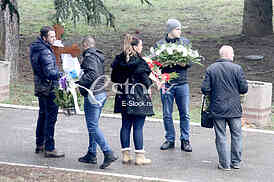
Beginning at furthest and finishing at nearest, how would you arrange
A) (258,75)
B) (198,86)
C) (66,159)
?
(258,75), (198,86), (66,159)

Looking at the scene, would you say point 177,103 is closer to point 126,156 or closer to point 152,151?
point 152,151

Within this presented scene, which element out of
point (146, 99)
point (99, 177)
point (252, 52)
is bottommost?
point (99, 177)

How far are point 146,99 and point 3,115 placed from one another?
4318mm

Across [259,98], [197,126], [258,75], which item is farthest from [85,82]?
[258,75]

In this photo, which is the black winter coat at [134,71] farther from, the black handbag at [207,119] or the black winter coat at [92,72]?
the black handbag at [207,119]

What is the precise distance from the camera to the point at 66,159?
30.5 feet

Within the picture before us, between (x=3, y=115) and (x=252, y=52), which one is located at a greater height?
(x=252, y=52)

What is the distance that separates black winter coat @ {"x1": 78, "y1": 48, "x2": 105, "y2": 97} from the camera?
335 inches

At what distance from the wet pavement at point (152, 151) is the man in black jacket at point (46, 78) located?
35 cm

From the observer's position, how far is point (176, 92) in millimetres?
9703

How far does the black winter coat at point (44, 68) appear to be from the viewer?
8.90 meters

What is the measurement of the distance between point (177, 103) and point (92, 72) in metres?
1.80

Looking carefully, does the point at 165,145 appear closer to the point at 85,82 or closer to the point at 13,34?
the point at 85,82

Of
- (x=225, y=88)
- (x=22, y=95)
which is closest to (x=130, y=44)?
(x=225, y=88)
